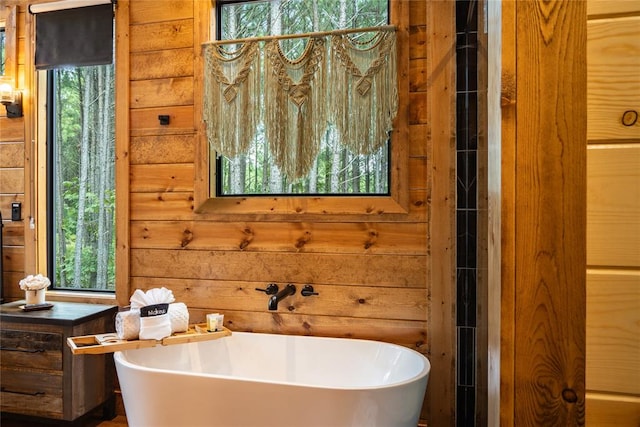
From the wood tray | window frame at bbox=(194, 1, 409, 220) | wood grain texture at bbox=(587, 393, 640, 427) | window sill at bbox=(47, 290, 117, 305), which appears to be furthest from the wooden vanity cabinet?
wood grain texture at bbox=(587, 393, 640, 427)

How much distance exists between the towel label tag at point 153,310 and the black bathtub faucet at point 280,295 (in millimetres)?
550

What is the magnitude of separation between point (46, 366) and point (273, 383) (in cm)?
145

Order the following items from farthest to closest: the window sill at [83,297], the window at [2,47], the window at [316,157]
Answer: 1. the window at [2,47]
2. the window sill at [83,297]
3. the window at [316,157]

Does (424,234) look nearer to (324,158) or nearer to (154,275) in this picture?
(324,158)

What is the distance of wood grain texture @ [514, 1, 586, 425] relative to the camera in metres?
0.67

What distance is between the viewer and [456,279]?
83.2 inches

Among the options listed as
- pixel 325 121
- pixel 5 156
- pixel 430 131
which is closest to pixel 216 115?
pixel 325 121

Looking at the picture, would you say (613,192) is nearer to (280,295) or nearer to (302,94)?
(280,295)

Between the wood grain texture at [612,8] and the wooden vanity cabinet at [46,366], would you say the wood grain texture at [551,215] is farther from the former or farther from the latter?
the wooden vanity cabinet at [46,366]

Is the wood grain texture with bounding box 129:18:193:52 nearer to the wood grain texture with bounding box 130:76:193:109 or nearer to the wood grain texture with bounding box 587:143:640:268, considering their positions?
the wood grain texture with bounding box 130:76:193:109

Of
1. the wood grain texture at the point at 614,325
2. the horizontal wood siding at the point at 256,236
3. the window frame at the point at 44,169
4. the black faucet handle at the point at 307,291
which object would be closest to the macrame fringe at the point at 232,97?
the horizontal wood siding at the point at 256,236

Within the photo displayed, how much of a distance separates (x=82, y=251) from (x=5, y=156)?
889mm

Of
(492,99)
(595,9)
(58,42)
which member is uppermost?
(58,42)

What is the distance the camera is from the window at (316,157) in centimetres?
230
